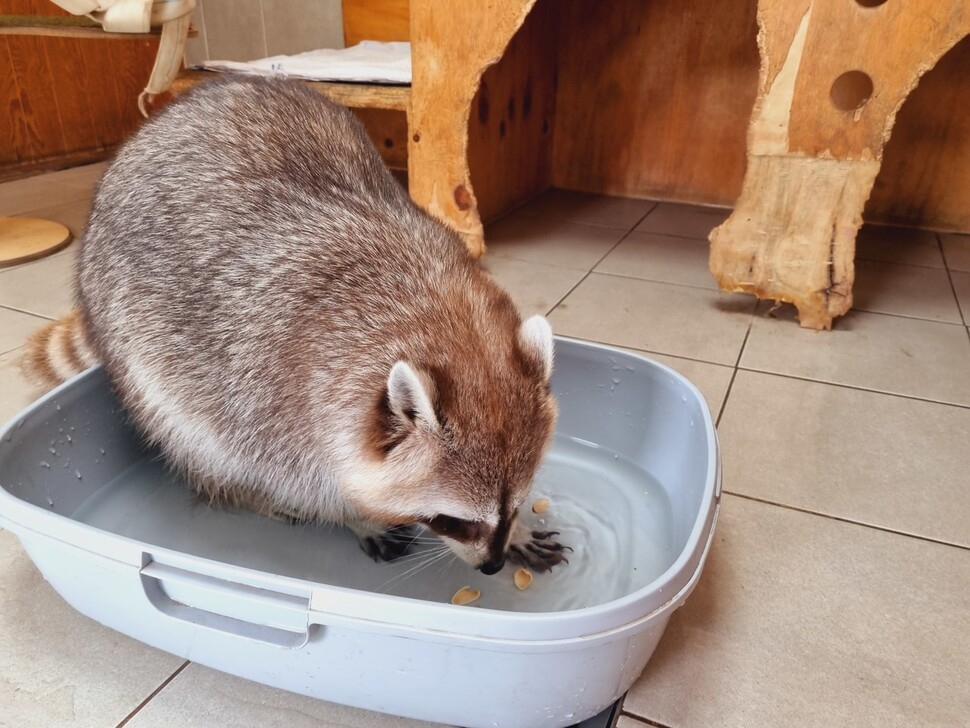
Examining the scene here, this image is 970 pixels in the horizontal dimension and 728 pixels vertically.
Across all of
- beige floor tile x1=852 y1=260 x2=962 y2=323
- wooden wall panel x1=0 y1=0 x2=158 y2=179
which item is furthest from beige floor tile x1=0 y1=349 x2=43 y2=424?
beige floor tile x1=852 y1=260 x2=962 y2=323

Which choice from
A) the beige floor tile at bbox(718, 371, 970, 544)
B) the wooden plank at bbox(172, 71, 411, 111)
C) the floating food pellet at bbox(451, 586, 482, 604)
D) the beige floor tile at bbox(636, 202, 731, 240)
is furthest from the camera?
the beige floor tile at bbox(636, 202, 731, 240)

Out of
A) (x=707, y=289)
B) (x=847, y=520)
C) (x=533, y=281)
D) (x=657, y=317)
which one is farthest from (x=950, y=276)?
(x=847, y=520)

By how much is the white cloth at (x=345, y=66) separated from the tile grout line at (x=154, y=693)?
7.14 feet

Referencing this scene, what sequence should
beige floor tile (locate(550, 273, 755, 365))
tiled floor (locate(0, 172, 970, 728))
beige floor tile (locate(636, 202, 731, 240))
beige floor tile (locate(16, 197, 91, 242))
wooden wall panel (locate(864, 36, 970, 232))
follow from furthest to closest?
beige floor tile (locate(636, 202, 731, 240)) < beige floor tile (locate(16, 197, 91, 242)) < wooden wall panel (locate(864, 36, 970, 232)) < beige floor tile (locate(550, 273, 755, 365)) < tiled floor (locate(0, 172, 970, 728))

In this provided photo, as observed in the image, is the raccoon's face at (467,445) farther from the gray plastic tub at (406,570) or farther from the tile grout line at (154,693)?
the tile grout line at (154,693)

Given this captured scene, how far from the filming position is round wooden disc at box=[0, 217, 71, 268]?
2951 mm

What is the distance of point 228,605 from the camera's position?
3.59ft

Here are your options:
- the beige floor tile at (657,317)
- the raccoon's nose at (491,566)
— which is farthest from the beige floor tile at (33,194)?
the raccoon's nose at (491,566)

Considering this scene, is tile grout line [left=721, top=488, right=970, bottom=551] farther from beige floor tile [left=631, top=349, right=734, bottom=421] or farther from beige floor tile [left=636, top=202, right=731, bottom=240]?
beige floor tile [left=636, top=202, right=731, bottom=240]

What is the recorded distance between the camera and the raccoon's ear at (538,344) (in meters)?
1.34

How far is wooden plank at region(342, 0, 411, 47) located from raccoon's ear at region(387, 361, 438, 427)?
3575 millimetres

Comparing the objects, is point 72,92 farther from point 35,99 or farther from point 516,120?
point 516,120

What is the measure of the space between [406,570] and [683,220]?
8.93ft

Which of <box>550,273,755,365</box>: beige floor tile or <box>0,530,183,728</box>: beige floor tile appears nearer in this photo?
<box>0,530,183,728</box>: beige floor tile
